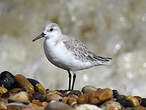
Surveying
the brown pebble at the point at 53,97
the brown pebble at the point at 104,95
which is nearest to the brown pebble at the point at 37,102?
the brown pebble at the point at 53,97

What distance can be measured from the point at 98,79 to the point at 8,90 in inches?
211

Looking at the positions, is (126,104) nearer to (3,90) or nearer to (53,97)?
(53,97)

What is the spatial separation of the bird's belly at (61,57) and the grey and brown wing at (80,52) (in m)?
0.09

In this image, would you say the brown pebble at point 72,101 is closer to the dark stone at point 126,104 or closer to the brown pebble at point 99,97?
the brown pebble at point 99,97

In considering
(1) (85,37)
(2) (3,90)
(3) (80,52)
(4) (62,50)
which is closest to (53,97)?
(2) (3,90)

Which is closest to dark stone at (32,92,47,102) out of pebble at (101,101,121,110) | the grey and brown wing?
pebble at (101,101,121,110)

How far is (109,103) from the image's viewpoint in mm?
4949

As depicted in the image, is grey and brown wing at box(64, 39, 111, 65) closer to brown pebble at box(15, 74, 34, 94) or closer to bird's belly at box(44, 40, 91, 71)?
bird's belly at box(44, 40, 91, 71)

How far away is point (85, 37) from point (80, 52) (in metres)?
5.59

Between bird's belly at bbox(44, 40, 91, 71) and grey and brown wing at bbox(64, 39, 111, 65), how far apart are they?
0.09 metres

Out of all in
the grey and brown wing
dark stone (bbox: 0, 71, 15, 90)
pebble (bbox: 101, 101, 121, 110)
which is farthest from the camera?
the grey and brown wing

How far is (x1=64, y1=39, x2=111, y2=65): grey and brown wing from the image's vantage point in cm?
640

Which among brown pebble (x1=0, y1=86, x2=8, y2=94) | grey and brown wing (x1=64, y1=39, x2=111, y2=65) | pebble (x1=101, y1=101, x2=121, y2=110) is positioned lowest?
pebble (x1=101, y1=101, x2=121, y2=110)

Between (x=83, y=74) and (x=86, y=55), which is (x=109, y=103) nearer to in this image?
(x=86, y=55)
